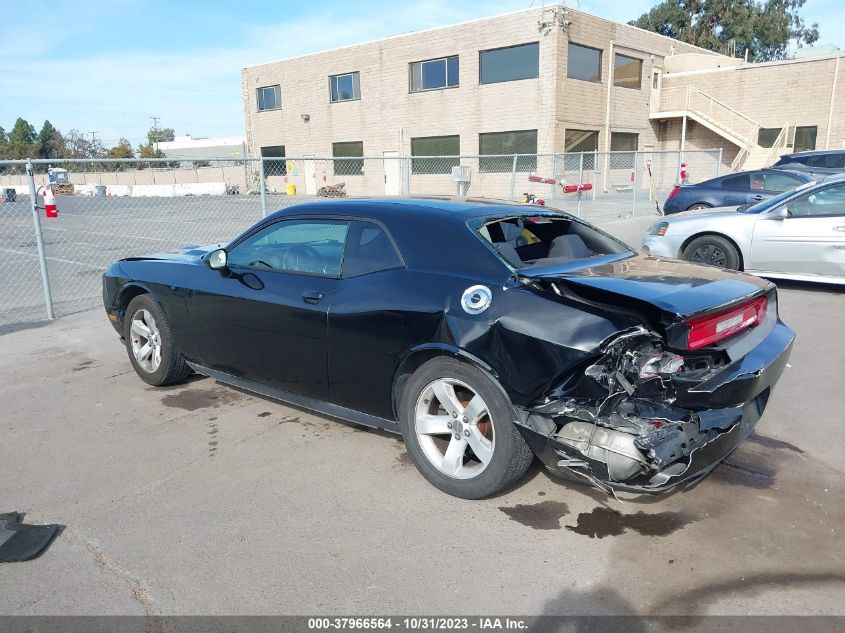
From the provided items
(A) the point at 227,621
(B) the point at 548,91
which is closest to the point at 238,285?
(A) the point at 227,621

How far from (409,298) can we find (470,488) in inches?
42.6

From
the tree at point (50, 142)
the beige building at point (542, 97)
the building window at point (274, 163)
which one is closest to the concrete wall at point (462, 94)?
the beige building at point (542, 97)

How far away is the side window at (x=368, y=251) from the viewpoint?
13.1 ft

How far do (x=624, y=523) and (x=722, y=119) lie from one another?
30.4m

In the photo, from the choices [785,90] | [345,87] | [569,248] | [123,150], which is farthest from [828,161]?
[123,150]

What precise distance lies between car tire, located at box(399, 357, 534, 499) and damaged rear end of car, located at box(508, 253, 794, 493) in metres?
0.14

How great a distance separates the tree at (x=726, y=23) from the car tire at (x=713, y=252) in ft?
162

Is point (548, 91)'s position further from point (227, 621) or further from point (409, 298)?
point (227, 621)

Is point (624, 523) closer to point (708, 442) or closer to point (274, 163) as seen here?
point (708, 442)

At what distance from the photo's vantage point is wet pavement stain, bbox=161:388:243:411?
203 inches

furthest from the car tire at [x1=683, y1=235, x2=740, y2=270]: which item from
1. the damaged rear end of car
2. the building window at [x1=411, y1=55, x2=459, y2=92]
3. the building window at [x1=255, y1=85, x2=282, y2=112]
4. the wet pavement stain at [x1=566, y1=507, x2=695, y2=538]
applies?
the building window at [x1=255, y1=85, x2=282, y2=112]

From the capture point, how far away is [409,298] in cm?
374

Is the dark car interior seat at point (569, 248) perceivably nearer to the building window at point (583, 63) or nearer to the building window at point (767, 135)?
the building window at point (583, 63)

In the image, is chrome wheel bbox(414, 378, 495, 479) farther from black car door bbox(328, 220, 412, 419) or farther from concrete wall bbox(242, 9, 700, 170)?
concrete wall bbox(242, 9, 700, 170)
